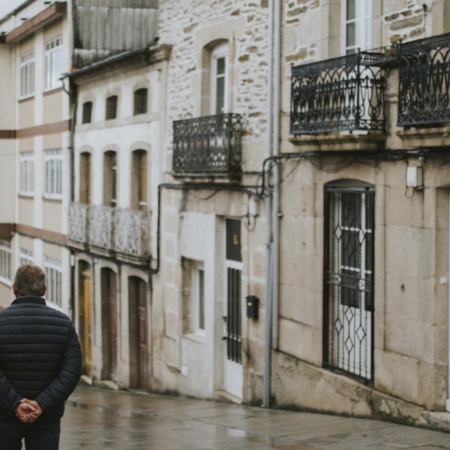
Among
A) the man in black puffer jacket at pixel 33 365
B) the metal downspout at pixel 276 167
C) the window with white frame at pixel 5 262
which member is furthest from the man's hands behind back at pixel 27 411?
the window with white frame at pixel 5 262

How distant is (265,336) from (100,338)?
8810 mm

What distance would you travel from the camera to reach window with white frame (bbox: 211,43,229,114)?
54.2 feet

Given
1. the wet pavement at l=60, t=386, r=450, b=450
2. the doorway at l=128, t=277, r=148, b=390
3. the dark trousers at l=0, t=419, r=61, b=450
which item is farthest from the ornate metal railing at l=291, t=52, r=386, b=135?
the doorway at l=128, t=277, r=148, b=390

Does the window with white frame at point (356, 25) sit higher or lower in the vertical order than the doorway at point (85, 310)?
higher

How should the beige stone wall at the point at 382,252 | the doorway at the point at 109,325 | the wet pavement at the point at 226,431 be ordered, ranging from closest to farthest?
the wet pavement at the point at 226,431 → the beige stone wall at the point at 382,252 → the doorway at the point at 109,325

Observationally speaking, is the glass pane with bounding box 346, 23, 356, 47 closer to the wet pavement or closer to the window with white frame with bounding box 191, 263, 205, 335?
the wet pavement

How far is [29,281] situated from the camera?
6582mm

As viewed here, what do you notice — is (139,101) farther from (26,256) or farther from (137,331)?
(26,256)

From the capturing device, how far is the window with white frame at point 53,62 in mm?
25328

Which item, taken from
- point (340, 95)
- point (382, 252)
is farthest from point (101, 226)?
point (382, 252)

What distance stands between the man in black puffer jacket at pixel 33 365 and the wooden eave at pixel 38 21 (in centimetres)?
1868

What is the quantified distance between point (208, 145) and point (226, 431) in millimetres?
5607

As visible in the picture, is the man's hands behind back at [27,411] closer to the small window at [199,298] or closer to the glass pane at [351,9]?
the glass pane at [351,9]

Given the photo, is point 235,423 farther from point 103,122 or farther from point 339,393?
Answer: point 103,122
